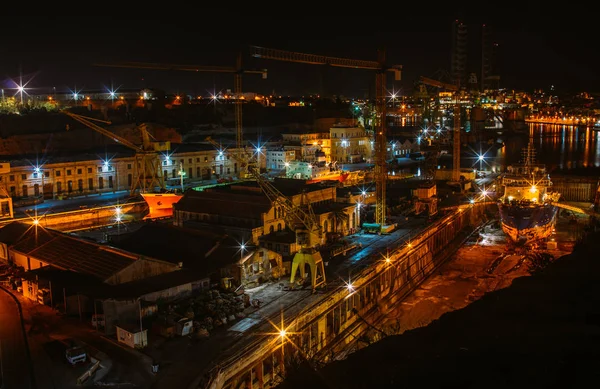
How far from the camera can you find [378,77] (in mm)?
23688

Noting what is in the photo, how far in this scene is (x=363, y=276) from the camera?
51.5 feet

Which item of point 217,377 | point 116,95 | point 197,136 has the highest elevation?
point 116,95

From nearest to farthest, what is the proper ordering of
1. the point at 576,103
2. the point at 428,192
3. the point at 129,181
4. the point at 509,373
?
the point at 509,373 → the point at 428,192 → the point at 129,181 → the point at 576,103

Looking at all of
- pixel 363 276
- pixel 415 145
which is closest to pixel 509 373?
pixel 363 276

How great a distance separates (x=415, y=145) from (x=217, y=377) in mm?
44303

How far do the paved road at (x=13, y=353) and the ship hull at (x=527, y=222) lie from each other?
1852cm

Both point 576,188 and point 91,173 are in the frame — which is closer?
point 91,173

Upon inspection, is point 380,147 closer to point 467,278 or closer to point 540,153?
point 467,278

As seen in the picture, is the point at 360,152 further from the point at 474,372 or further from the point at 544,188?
the point at 474,372

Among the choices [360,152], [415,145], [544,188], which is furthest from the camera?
[415,145]

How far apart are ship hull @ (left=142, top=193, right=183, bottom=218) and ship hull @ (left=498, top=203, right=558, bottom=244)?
14.2m

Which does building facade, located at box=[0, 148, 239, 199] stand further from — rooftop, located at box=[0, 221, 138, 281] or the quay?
the quay

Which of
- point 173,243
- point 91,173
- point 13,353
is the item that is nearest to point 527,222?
point 173,243

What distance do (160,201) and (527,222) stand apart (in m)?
15.6
